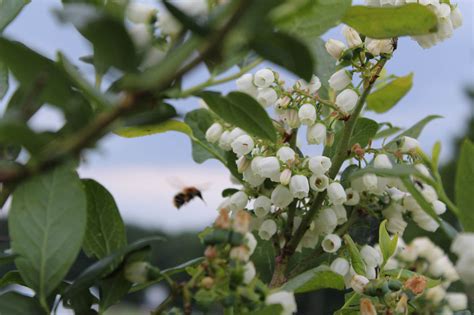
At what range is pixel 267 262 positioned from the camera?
2.25 feet

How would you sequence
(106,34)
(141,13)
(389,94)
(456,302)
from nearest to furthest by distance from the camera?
(106,34)
(141,13)
(456,302)
(389,94)

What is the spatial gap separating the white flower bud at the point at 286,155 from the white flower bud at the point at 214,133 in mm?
83

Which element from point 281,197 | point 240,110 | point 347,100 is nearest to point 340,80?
point 347,100

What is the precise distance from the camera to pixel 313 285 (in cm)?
57

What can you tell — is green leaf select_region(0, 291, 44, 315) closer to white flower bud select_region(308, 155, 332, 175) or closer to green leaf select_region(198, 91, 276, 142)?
green leaf select_region(198, 91, 276, 142)

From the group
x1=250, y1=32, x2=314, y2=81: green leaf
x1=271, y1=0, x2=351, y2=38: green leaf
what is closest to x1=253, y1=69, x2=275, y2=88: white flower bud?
x1=271, y1=0, x2=351, y2=38: green leaf

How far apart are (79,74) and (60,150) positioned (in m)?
0.08

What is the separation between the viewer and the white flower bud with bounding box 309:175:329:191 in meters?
0.59

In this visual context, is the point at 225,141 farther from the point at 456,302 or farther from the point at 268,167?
the point at 456,302

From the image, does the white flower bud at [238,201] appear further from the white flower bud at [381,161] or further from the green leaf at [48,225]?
the green leaf at [48,225]

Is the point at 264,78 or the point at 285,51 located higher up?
the point at 285,51

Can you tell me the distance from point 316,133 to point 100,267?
0.29m

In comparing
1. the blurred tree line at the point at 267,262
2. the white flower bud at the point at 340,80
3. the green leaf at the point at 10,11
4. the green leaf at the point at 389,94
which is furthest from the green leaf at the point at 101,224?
the green leaf at the point at 389,94

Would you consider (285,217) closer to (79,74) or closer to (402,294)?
(402,294)
